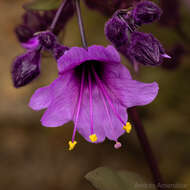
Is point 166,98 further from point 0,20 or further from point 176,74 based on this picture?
point 0,20

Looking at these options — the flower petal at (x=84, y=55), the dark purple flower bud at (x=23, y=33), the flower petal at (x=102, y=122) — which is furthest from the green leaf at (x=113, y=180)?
the dark purple flower bud at (x=23, y=33)

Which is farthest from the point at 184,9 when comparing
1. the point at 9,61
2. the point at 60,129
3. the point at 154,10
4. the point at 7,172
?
the point at 7,172

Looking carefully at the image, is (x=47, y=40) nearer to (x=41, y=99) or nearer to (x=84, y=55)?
(x=84, y=55)

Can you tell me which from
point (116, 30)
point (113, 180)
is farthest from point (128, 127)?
point (116, 30)

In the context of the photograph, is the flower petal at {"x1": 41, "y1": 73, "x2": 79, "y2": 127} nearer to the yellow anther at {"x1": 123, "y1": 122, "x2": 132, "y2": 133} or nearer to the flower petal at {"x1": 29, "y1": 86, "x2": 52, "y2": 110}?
the flower petal at {"x1": 29, "y1": 86, "x2": 52, "y2": 110}

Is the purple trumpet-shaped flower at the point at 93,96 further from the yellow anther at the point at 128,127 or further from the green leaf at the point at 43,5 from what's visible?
the green leaf at the point at 43,5

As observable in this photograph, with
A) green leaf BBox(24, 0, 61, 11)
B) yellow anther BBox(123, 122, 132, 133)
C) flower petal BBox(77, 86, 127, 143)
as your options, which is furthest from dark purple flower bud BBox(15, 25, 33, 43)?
yellow anther BBox(123, 122, 132, 133)
